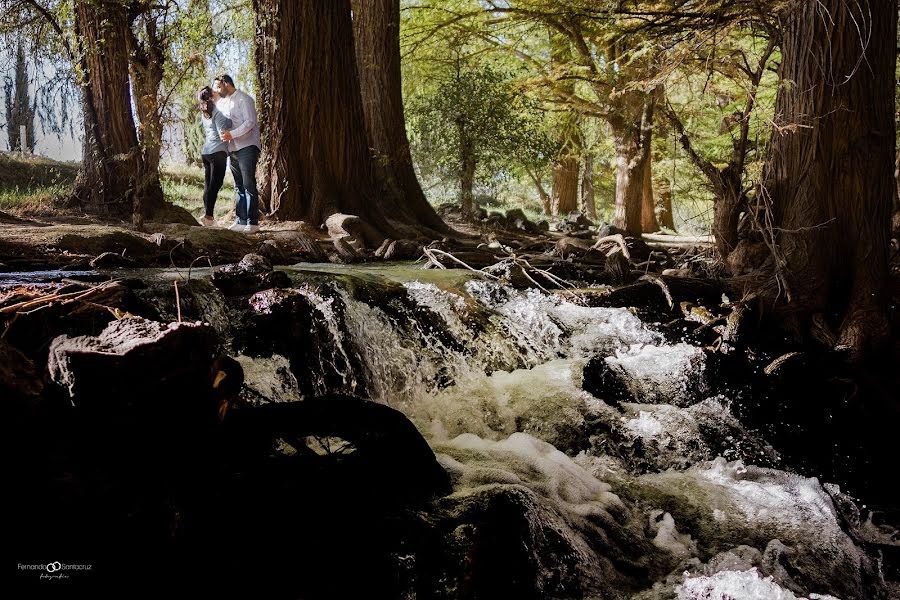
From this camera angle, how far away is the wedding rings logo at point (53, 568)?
2.15m

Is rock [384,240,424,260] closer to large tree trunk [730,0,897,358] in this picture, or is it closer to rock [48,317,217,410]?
large tree trunk [730,0,897,358]

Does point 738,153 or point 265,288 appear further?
point 738,153

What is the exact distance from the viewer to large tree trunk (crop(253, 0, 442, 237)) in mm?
8219

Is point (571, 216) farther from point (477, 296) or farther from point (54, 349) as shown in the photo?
point (54, 349)

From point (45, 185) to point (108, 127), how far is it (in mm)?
5829

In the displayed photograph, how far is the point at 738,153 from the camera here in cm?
552

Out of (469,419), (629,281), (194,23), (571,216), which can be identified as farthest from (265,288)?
(571,216)

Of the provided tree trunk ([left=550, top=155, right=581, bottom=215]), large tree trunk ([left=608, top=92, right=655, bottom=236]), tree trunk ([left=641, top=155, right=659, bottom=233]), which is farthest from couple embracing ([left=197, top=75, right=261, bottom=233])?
tree trunk ([left=550, top=155, right=581, bottom=215])

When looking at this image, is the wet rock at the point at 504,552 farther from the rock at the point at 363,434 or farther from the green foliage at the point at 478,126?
the green foliage at the point at 478,126

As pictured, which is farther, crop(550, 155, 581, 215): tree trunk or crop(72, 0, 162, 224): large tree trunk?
crop(550, 155, 581, 215): tree trunk

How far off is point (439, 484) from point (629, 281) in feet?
14.3

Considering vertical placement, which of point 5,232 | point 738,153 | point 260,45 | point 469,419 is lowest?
point 469,419

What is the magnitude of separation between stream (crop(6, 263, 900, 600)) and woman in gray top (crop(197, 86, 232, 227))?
2756 millimetres

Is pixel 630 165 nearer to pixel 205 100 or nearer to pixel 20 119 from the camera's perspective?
pixel 205 100
